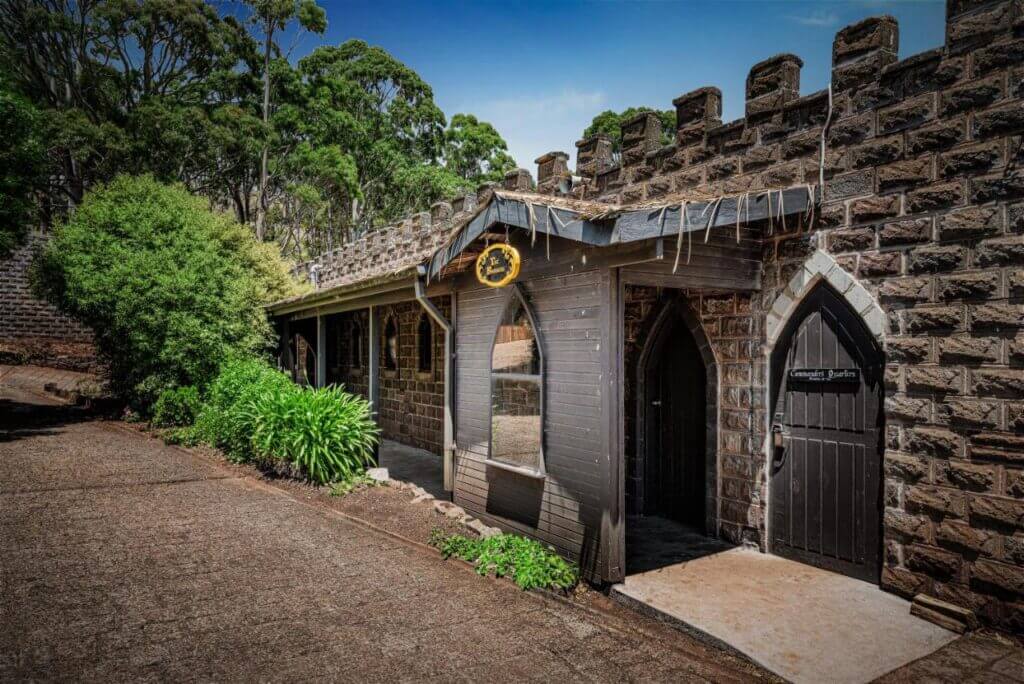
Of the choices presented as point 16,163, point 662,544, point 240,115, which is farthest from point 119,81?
point 662,544

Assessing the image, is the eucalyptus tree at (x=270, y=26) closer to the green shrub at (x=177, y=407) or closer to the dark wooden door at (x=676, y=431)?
the green shrub at (x=177, y=407)

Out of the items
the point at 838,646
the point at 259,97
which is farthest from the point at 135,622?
the point at 259,97

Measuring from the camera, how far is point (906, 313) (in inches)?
186

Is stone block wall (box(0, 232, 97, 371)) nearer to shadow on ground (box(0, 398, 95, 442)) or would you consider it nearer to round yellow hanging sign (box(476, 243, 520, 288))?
shadow on ground (box(0, 398, 95, 442))

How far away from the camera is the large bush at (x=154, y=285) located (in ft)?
42.4

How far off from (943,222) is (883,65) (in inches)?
55.3

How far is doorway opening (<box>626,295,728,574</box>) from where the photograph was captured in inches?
249

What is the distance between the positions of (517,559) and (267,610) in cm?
204

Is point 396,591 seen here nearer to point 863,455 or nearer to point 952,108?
point 863,455

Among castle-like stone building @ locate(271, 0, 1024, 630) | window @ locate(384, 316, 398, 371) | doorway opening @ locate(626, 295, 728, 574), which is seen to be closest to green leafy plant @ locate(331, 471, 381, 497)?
castle-like stone building @ locate(271, 0, 1024, 630)

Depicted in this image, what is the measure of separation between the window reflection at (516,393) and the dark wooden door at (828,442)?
2.22 meters

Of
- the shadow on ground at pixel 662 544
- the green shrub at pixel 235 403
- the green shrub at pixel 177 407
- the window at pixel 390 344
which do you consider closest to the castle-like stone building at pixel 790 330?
the shadow on ground at pixel 662 544

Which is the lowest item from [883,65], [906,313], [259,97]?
[906,313]

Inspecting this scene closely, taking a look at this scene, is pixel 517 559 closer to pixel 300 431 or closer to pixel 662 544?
pixel 662 544
